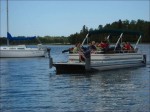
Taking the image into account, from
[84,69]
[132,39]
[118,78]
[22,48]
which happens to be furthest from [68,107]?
[22,48]

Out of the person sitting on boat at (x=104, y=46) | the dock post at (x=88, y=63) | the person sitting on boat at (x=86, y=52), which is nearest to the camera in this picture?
the dock post at (x=88, y=63)

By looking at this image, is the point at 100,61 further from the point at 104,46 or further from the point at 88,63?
the point at 88,63

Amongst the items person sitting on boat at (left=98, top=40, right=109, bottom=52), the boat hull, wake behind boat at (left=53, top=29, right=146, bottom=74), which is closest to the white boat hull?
wake behind boat at (left=53, top=29, right=146, bottom=74)

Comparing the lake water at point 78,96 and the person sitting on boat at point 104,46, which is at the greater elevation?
the person sitting on boat at point 104,46

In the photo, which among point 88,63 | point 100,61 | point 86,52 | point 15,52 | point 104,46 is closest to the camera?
point 88,63

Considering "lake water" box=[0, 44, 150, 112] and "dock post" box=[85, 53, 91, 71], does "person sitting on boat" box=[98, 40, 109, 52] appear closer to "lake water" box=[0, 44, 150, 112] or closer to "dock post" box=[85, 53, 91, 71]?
"dock post" box=[85, 53, 91, 71]

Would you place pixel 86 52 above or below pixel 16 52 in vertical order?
above

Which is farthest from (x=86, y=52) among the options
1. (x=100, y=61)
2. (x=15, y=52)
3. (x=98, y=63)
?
(x=15, y=52)

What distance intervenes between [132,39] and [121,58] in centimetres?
1020

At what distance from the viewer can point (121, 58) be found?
35.2 m

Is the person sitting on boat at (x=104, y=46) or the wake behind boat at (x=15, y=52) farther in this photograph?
the wake behind boat at (x=15, y=52)

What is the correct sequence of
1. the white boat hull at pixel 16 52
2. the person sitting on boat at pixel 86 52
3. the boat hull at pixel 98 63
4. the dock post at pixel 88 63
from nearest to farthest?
the dock post at pixel 88 63
the person sitting on boat at pixel 86 52
the boat hull at pixel 98 63
the white boat hull at pixel 16 52

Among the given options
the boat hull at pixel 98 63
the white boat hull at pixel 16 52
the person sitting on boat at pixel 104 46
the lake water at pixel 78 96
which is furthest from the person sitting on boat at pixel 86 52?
the white boat hull at pixel 16 52

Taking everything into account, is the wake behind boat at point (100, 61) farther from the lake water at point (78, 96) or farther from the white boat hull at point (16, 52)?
the white boat hull at point (16, 52)
